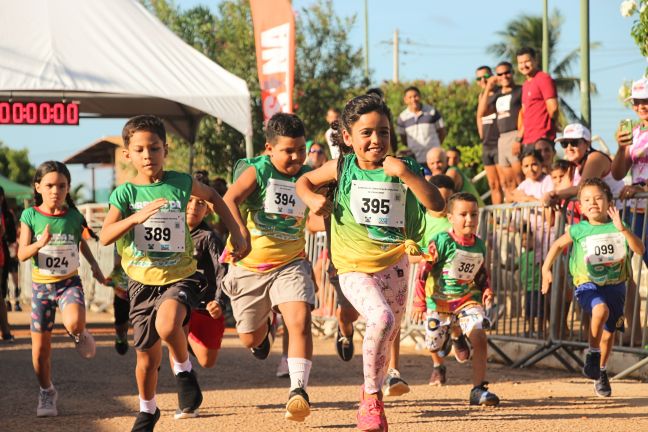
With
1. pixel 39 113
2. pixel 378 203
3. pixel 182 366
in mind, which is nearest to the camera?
pixel 378 203

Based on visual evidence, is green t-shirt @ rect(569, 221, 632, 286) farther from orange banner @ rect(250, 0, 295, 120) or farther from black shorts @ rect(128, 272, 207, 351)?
orange banner @ rect(250, 0, 295, 120)

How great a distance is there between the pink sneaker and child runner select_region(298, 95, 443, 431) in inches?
6.5

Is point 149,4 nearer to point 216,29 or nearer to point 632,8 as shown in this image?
point 216,29

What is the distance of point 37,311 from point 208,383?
1.91m

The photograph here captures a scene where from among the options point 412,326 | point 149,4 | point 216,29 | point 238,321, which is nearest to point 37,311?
point 238,321

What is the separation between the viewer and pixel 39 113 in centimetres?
1433

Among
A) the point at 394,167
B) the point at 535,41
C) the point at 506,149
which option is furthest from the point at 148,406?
the point at 535,41

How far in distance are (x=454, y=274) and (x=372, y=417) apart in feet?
9.32

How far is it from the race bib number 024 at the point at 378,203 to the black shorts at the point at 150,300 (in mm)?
1127

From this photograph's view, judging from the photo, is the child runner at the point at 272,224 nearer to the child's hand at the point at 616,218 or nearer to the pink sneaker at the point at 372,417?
the pink sneaker at the point at 372,417

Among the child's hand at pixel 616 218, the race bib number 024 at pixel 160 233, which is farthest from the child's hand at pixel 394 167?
the child's hand at pixel 616 218

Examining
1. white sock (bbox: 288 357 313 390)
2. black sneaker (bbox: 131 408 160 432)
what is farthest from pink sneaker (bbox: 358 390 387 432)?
black sneaker (bbox: 131 408 160 432)

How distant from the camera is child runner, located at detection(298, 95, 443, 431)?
582 centimetres

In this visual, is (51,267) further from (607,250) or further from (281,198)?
(607,250)
